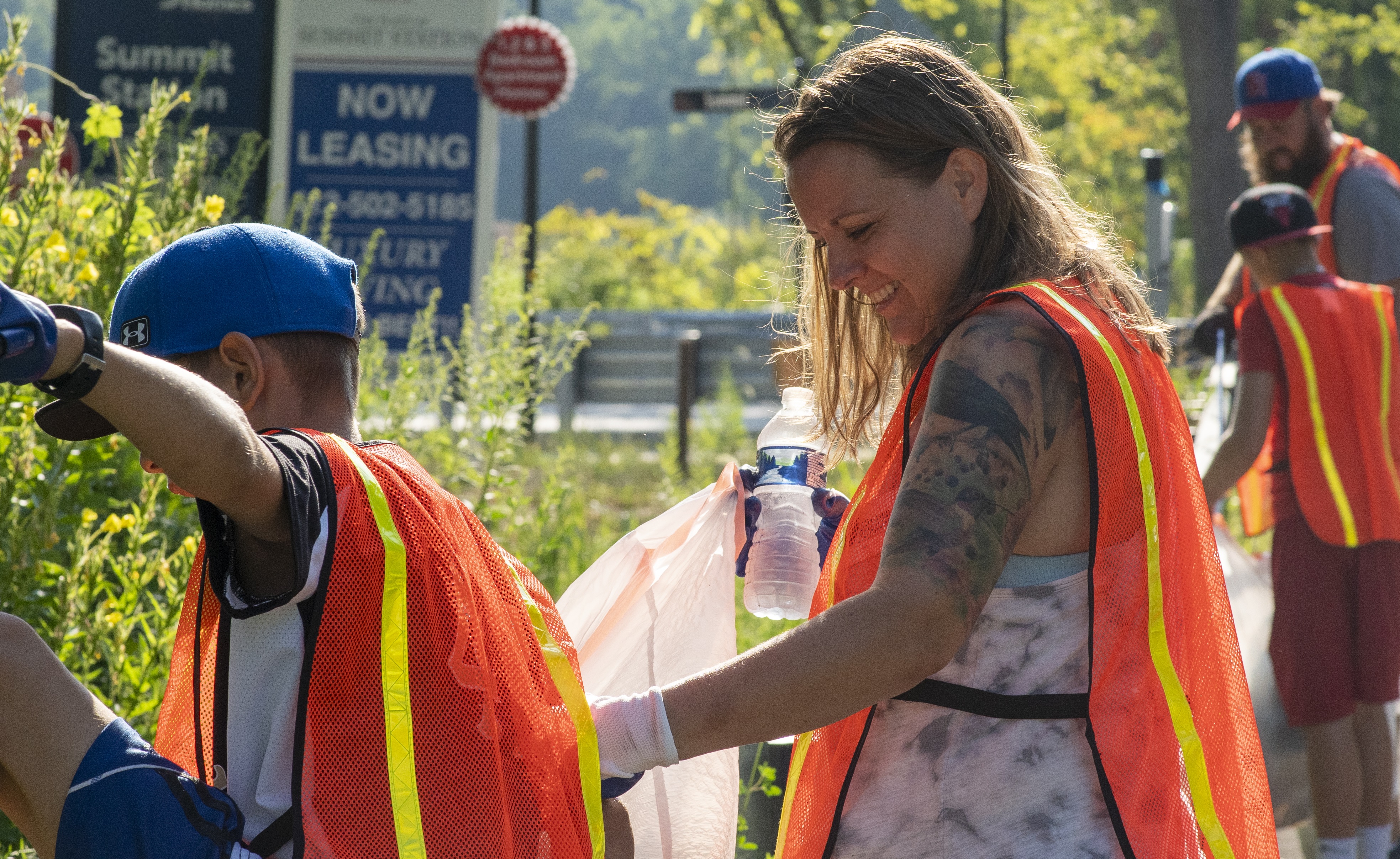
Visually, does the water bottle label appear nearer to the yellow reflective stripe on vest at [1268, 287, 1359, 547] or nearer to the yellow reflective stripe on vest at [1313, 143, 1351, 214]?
the yellow reflective stripe on vest at [1268, 287, 1359, 547]

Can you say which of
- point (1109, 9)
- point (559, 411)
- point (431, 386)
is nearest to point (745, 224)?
point (1109, 9)

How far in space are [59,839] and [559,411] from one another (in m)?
10.4

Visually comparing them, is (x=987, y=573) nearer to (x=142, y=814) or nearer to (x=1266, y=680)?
(x=142, y=814)

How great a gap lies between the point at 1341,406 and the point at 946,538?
3.03 metres

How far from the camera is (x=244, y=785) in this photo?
1463mm

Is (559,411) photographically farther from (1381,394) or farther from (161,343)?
(161,343)

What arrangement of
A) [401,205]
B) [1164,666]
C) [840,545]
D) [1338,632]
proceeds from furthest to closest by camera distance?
[401,205] → [1338,632] → [840,545] → [1164,666]

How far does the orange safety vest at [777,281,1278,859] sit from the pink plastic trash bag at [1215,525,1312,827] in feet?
8.29

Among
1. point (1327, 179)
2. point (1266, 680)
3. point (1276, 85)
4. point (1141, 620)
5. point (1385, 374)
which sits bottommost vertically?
point (1266, 680)

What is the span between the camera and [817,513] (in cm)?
231

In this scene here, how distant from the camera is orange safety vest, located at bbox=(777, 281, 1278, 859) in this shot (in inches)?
60.1

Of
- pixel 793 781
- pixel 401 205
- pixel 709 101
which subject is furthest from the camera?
pixel 709 101

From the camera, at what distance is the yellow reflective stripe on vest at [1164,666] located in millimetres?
1539

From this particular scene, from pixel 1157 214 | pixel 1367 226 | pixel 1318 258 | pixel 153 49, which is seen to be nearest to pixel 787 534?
pixel 1318 258
